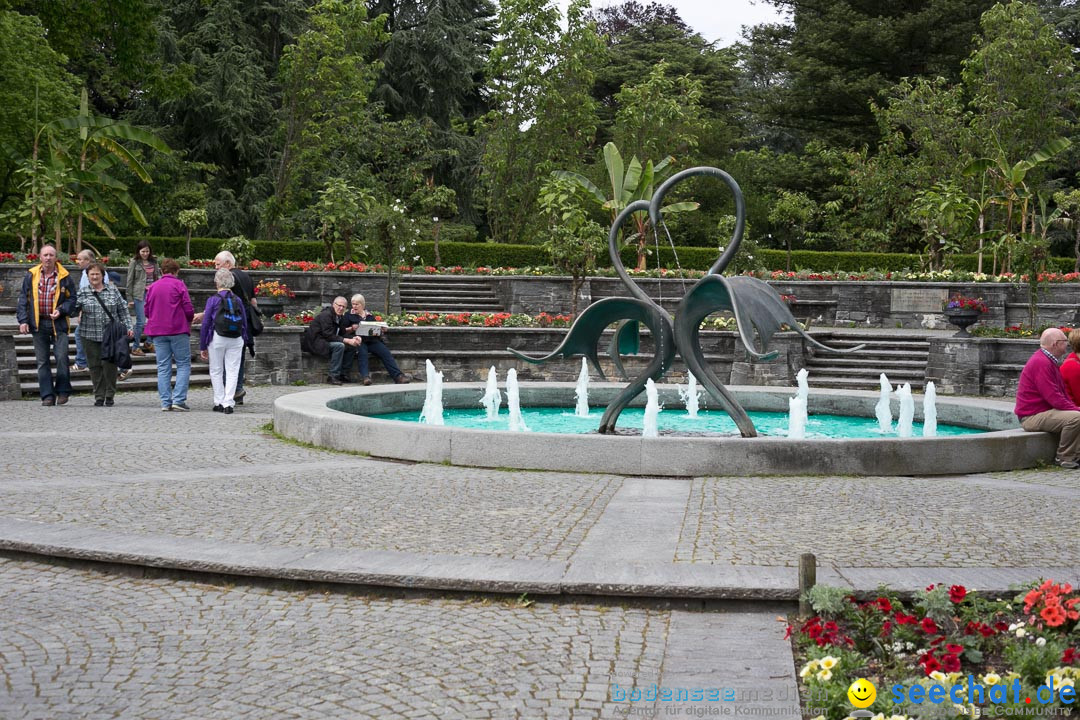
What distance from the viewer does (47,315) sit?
13.6 meters

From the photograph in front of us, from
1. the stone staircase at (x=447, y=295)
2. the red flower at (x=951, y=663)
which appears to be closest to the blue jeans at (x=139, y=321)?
the stone staircase at (x=447, y=295)

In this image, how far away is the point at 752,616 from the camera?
17.0 ft

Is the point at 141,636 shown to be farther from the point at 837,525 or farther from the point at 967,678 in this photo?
the point at 837,525

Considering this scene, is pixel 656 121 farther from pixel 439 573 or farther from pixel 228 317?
pixel 439 573

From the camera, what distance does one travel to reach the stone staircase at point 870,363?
60.2ft

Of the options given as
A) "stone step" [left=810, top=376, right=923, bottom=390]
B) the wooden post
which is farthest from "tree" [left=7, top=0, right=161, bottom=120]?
the wooden post

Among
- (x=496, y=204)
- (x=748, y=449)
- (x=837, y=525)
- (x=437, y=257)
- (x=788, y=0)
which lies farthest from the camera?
(x=788, y=0)

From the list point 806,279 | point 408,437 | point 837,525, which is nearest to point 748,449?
point 837,525

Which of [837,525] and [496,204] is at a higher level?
[496,204]

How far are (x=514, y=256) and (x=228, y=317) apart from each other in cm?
1900

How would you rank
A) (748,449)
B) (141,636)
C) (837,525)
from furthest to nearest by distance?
(748,449), (837,525), (141,636)

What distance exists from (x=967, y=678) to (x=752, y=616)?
4.28ft

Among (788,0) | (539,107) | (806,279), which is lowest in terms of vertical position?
(806,279)

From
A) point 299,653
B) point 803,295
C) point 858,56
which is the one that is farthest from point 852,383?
point 858,56
